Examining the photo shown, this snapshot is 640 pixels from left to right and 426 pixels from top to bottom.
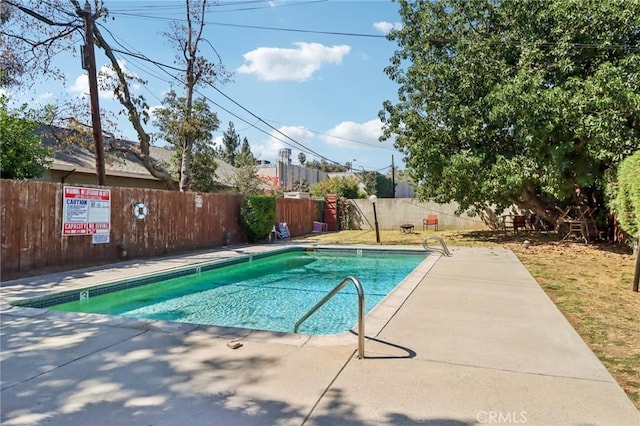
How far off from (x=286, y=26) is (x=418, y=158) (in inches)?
266

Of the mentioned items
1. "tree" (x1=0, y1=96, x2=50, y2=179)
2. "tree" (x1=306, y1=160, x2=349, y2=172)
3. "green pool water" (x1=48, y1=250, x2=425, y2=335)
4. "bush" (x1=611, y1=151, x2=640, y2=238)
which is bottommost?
"green pool water" (x1=48, y1=250, x2=425, y2=335)

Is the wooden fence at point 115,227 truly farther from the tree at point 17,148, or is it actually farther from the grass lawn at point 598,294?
the grass lawn at point 598,294

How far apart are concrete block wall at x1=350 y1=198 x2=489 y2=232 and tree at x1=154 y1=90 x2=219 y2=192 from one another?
8.17 metres

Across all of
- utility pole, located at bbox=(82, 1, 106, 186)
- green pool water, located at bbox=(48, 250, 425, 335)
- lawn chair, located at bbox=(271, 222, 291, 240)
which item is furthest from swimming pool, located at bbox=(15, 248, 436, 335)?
lawn chair, located at bbox=(271, 222, 291, 240)

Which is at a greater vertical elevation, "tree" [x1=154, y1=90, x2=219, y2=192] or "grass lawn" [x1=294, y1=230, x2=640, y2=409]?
"tree" [x1=154, y1=90, x2=219, y2=192]

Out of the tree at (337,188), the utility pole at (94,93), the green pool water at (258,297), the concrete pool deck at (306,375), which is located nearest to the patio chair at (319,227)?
the green pool water at (258,297)

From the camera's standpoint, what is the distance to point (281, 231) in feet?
54.2

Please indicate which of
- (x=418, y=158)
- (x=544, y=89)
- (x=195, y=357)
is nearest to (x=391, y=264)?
(x=418, y=158)

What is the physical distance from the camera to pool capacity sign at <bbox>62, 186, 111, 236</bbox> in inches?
329

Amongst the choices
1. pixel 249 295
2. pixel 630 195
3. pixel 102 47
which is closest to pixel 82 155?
pixel 102 47

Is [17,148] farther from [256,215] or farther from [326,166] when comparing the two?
[326,166]

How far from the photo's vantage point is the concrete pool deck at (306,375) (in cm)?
246

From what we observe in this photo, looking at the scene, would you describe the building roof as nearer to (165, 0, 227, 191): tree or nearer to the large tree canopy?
(165, 0, 227, 191): tree

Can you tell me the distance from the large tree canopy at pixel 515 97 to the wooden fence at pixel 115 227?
746 cm
